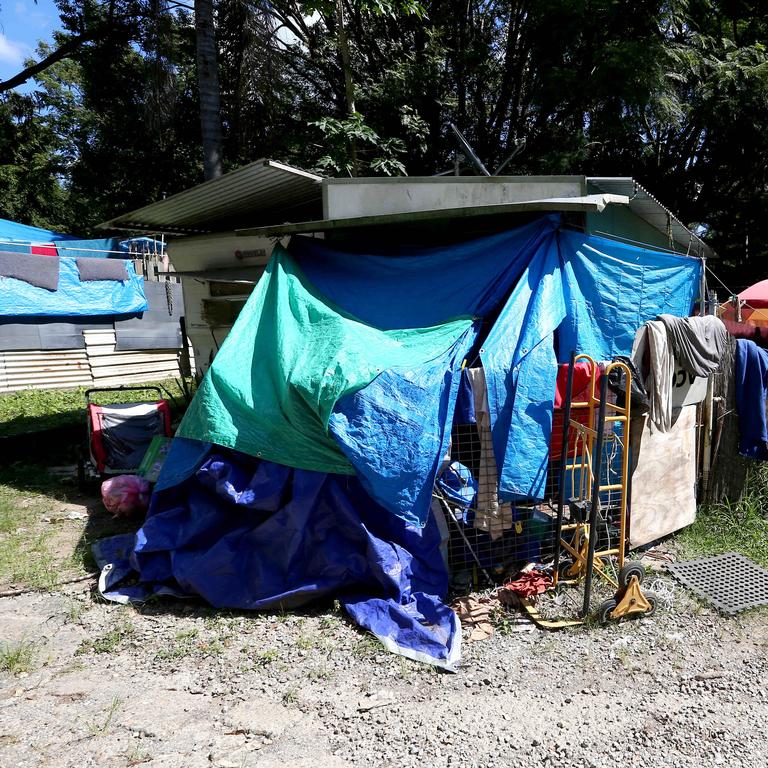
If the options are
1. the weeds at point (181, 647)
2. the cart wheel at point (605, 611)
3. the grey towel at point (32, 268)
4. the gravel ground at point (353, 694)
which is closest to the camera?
the gravel ground at point (353, 694)

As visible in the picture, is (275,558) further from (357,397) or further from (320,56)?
(320,56)

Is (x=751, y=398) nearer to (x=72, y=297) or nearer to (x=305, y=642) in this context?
(x=305, y=642)

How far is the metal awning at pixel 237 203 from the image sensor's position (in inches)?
245

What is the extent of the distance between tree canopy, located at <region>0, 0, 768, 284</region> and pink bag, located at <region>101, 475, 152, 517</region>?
790 cm

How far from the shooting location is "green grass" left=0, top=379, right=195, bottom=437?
9.36m

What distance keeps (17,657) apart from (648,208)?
7220 millimetres

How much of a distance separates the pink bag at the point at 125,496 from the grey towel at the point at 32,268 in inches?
305

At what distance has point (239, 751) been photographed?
2.85 m

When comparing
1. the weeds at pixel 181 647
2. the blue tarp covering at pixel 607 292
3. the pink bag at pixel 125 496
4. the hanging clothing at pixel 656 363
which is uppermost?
the blue tarp covering at pixel 607 292

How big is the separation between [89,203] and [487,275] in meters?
15.9

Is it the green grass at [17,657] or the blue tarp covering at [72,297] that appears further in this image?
the blue tarp covering at [72,297]

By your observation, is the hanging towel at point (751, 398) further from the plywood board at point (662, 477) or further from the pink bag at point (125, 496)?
the pink bag at point (125, 496)

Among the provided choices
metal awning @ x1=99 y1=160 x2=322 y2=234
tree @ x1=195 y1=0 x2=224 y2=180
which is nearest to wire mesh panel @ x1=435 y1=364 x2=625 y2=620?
metal awning @ x1=99 y1=160 x2=322 y2=234

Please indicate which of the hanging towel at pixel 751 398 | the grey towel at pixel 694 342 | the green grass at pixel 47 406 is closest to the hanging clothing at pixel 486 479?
the grey towel at pixel 694 342
